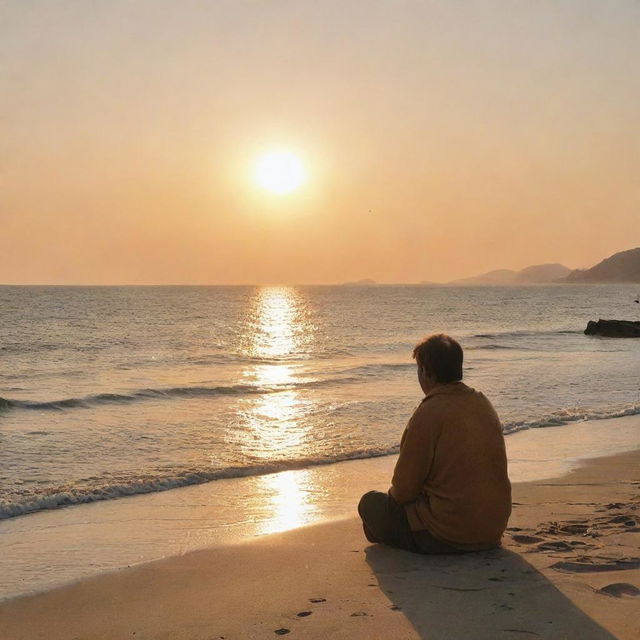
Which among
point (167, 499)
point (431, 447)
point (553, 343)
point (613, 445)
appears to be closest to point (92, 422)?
point (167, 499)

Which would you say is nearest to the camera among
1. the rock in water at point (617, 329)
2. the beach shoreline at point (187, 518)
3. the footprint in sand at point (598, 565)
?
the footprint in sand at point (598, 565)

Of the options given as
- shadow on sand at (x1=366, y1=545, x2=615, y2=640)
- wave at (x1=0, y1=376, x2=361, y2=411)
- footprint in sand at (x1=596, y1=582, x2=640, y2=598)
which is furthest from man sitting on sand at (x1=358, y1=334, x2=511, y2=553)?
wave at (x1=0, y1=376, x2=361, y2=411)

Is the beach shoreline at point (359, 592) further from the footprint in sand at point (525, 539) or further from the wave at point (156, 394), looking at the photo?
the wave at point (156, 394)

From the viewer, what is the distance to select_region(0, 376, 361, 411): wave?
1670 cm

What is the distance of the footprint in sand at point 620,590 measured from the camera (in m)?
4.46

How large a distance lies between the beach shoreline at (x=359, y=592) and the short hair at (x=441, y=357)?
1.23 metres

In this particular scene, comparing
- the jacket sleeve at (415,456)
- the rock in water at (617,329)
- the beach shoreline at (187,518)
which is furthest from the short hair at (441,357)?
the rock in water at (617,329)

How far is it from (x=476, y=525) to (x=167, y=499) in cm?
408

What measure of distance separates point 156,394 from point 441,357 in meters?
14.1

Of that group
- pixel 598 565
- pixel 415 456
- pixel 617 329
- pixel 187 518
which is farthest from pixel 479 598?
pixel 617 329

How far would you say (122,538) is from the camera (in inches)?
265

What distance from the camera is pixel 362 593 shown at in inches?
185

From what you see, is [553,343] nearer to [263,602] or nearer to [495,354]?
[495,354]

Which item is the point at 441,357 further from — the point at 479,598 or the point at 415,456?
the point at 479,598
